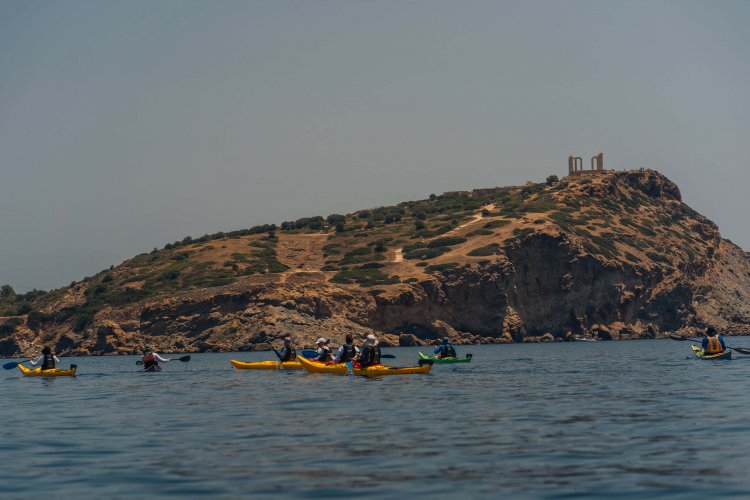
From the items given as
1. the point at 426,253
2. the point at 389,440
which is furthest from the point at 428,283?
the point at 389,440

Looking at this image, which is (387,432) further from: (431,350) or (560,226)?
(560,226)

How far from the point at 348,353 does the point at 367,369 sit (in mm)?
3059

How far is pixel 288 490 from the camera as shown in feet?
50.5

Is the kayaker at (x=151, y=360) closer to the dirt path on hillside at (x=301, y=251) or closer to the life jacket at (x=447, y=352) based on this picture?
the life jacket at (x=447, y=352)

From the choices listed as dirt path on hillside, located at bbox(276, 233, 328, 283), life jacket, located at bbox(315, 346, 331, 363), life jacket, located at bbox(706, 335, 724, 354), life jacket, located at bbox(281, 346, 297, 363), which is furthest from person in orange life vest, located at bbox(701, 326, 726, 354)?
dirt path on hillside, located at bbox(276, 233, 328, 283)

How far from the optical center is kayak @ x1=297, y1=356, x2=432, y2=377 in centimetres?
4153

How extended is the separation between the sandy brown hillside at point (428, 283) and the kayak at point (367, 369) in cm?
5114

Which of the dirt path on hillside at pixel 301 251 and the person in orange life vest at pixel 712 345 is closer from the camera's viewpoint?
the person in orange life vest at pixel 712 345

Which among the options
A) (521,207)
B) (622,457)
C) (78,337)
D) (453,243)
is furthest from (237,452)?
(521,207)

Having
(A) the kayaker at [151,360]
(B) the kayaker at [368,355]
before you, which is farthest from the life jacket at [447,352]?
(A) the kayaker at [151,360]

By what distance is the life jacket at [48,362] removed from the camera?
161ft

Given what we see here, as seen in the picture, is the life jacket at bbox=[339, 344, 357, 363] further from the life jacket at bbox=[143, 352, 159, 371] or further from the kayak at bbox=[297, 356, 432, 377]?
the life jacket at bbox=[143, 352, 159, 371]

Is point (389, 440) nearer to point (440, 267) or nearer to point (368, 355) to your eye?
point (368, 355)

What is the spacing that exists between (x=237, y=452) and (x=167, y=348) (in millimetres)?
85427
